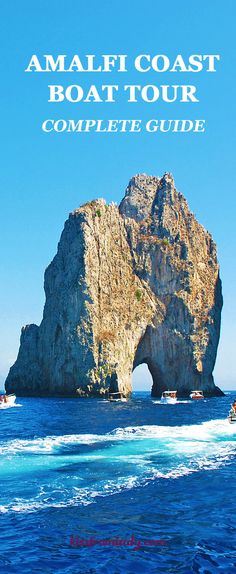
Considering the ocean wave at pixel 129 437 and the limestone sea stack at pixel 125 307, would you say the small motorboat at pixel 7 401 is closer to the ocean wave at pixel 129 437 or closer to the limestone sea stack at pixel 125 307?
the limestone sea stack at pixel 125 307

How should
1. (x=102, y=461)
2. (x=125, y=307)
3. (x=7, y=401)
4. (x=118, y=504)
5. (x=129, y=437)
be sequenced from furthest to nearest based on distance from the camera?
(x=125, y=307), (x=7, y=401), (x=129, y=437), (x=102, y=461), (x=118, y=504)

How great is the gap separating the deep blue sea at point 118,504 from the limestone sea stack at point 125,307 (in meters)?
68.1

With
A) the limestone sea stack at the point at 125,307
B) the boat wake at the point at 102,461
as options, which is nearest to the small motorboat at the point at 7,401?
the limestone sea stack at the point at 125,307

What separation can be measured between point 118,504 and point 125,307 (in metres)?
98.9

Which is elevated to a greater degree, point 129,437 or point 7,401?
point 7,401

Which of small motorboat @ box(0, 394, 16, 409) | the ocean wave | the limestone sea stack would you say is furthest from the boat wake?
the limestone sea stack

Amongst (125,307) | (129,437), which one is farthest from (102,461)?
(125,307)

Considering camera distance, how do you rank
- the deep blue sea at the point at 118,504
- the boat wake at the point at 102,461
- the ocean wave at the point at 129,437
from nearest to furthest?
the deep blue sea at the point at 118,504, the boat wake at the point at 102,461, the ocean wave at the point at 129,437

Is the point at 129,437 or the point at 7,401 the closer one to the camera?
the point at 129,437

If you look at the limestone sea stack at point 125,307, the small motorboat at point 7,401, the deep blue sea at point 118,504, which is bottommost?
the deep blue sea at point 118,504

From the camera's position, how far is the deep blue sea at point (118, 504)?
15398 millimetres

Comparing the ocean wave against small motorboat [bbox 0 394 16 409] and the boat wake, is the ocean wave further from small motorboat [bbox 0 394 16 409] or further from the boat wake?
small motorboat [bbox 0 394 16 409]

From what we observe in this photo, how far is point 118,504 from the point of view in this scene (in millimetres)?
21406

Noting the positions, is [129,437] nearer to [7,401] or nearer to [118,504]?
[118,504]
